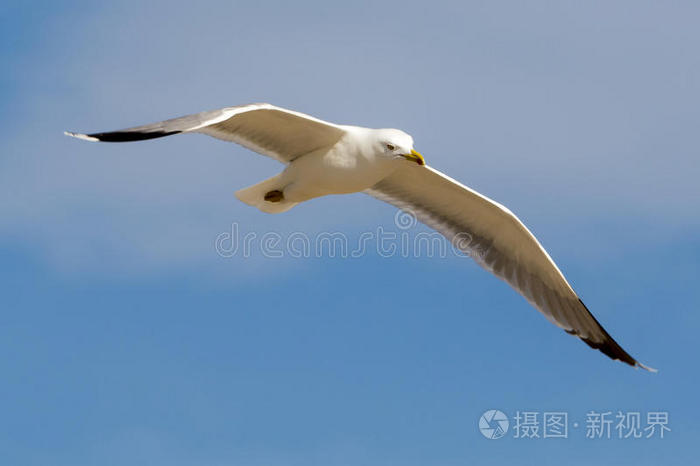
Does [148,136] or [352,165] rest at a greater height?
[352,165]

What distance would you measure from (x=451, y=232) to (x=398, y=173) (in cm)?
88

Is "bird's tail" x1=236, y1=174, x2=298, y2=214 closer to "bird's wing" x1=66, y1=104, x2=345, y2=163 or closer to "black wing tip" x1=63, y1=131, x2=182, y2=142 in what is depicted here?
"bird's wing" x1=66, y1=104, x2=345, y2=163

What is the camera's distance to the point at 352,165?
8680 millimetres

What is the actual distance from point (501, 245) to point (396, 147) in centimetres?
212

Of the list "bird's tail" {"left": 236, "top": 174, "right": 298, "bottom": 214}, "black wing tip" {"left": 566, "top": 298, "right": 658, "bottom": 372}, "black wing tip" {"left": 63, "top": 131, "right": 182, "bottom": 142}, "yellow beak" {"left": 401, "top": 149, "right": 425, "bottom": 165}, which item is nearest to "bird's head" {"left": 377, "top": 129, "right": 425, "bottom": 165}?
"yellow beak" {"left": 401, "top": 149, "right": 425, "bottom": 165}

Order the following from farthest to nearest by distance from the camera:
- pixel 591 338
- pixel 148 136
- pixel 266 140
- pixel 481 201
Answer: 1. pixel 591 338
2. pixel 481 201
3. pixel 266 140
4. pixel 148 136

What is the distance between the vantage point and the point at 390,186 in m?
9.94

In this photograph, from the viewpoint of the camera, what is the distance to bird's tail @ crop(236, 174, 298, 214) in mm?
9055

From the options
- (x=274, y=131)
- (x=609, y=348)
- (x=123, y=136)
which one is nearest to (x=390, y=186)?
(x=274, y=131)

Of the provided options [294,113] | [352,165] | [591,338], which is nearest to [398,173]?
[352,165]

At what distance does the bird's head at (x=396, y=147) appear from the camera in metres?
8.50

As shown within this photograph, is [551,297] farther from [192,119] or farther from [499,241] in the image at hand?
[192,119]

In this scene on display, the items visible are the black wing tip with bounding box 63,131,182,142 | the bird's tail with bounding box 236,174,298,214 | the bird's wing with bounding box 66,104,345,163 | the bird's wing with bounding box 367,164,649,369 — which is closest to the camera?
the black wing tip with bounding box 63,131,182,142

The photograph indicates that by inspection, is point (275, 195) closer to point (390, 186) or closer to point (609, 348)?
point (390, 186)
